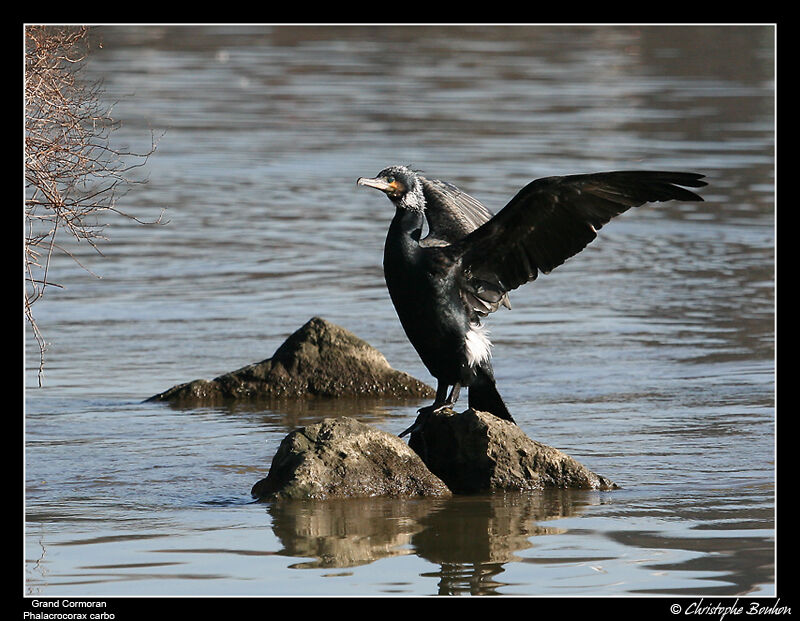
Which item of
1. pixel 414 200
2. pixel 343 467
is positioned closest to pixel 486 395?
pixel 343 467

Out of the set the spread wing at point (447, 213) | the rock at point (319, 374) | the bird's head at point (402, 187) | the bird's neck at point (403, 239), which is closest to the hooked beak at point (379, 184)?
the bird's head at point (402, 187)

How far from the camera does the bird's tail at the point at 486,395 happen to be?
24.1 feet

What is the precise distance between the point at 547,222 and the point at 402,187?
722mm

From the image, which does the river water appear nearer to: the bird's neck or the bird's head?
the bird's neck

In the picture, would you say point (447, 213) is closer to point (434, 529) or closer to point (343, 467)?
point (343, 467)

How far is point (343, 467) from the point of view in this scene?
6.91 m

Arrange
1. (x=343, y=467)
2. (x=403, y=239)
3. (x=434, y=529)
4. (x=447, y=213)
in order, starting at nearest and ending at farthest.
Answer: (x=434, y=529) < (x=343, y=467) < (x=403, y=239) < (x=447, y=213)

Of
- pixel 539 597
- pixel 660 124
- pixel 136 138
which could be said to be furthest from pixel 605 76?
pixel 539 597

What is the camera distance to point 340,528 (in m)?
6.47

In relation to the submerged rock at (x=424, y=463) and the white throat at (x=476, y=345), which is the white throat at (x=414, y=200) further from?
the submerged rock at (x=424, y=463)

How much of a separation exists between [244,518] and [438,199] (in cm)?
221

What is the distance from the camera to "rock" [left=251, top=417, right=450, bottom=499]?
6.85 meters

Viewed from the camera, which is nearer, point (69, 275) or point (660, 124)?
point (69, 275)

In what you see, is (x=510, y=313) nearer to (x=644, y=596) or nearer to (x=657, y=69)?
(x=644, y=596)
